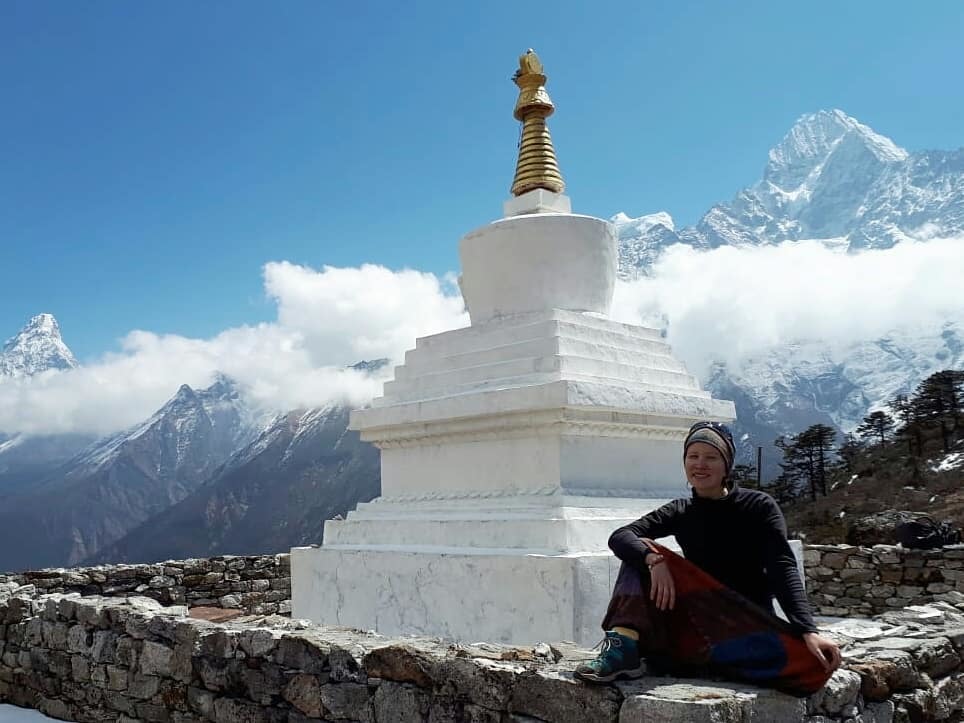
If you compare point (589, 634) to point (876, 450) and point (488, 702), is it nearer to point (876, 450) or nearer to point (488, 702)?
point (488, 702)

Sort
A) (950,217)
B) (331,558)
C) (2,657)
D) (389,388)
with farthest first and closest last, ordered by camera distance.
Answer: (950,217), (389,388), (331,558), (2,657)

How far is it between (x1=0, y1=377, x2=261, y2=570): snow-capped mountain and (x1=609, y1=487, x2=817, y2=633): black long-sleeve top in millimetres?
95274

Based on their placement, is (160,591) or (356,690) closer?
(356,690)

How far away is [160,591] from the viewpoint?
424 inches

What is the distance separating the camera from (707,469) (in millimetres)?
3312

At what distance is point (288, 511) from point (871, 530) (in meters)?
69.1

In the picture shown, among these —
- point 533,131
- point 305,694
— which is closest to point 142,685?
point 305,694

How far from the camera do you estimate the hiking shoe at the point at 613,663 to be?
122 inches

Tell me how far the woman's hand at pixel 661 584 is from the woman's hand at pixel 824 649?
0.47 meters

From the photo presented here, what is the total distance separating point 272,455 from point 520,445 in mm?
90420

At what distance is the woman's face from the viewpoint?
3311 mm

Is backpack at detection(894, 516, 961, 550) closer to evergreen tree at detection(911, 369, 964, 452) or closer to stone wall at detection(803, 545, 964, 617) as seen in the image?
stone wall at detection(803, 545, 964, 617)

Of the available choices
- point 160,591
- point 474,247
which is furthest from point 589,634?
point 160,591

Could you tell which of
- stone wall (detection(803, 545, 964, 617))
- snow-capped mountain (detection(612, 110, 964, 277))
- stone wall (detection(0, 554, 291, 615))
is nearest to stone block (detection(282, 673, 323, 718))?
stone wall (detection(0, 554, 291, 615))
